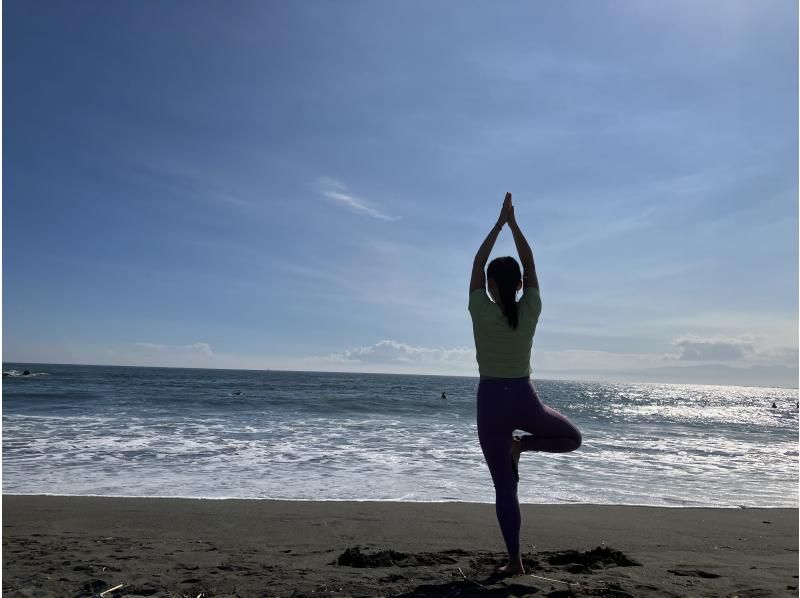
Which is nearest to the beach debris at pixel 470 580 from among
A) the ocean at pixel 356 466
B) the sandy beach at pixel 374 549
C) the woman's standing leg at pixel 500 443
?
the sandy beach at pixel 374 549

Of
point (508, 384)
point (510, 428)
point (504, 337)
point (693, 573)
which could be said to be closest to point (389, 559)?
point (510, 428)

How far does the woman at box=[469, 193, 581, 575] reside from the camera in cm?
A: 340

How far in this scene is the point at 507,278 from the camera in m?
3.49

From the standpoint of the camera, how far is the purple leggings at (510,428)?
11.1 feet

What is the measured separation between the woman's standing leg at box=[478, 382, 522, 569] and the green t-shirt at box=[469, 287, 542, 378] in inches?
4.7

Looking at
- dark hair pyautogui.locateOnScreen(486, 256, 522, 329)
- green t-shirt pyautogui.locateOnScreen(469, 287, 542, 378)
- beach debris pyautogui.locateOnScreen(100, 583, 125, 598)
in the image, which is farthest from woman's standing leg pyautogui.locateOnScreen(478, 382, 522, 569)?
beach debris pyautogui.locateOnScreen(100, 583, 125, 598)

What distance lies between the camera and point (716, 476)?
10172 mm

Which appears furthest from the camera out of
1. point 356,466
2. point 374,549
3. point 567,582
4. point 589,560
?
point 356,466

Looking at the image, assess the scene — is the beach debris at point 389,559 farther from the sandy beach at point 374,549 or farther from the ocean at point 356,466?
the ocean at point 356,466

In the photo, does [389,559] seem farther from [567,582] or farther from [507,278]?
[507,278]

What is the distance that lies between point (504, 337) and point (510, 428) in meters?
0.55

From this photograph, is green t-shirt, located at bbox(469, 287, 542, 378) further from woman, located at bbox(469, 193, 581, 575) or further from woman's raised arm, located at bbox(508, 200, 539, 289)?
woman's raised arm, located at bbox(508, 200, 539, 289)

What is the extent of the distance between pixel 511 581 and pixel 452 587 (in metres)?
0.38

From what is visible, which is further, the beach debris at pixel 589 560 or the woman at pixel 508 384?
the beach debris at pixel 589 560
